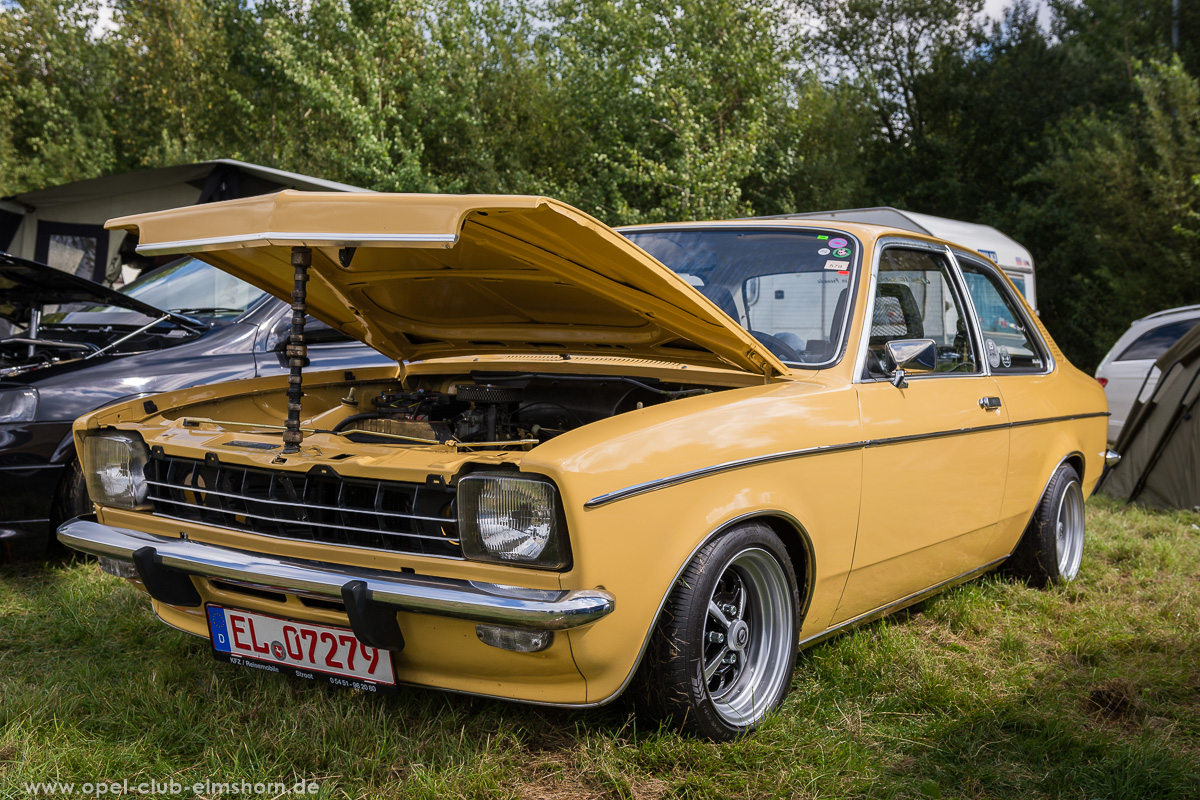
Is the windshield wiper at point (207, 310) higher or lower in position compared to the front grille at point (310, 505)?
higher

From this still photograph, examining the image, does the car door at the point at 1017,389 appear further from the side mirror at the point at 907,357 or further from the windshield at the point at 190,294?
the windshield at the point at 190,294

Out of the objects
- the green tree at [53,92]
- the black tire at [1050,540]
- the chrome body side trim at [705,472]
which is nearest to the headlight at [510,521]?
the chrome body side trim at [705,472]

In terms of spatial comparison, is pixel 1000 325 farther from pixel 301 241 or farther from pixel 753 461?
pixel 301 241

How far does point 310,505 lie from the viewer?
2316mm

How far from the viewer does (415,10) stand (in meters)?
17.2

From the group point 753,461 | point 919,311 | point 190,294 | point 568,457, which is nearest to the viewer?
point 568,457

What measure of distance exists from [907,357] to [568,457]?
1.44 m

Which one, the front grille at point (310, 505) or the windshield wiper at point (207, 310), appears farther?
the windshield wiper at point (207, 310)

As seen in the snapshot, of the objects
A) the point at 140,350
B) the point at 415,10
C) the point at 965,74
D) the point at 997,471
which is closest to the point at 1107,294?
the point at 965,74

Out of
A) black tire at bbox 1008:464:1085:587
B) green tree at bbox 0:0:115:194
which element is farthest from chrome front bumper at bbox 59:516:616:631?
green tree at bbox 0:0:115:194

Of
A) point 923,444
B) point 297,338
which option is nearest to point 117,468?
point 297,338

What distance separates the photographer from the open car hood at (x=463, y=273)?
2268 mm

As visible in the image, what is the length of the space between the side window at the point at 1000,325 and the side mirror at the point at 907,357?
702mm

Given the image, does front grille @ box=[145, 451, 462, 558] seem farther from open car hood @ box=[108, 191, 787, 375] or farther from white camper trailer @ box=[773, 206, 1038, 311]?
white camper trailer @ box=[773, 206, 1038, 311]
